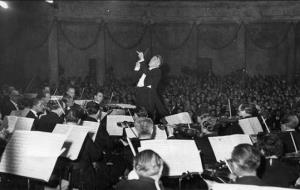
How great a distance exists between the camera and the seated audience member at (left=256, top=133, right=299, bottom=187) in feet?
13.2

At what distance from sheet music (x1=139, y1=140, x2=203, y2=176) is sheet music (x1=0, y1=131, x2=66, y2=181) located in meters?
1.12

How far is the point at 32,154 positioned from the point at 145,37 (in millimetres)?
16554

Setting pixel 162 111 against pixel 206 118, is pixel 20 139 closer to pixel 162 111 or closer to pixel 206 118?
pixel 206 118

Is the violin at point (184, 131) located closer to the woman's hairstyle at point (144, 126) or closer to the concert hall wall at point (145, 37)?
the woman's hairstyle at point (144, 126)

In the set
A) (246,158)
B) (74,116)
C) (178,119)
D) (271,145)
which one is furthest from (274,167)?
(178,119)

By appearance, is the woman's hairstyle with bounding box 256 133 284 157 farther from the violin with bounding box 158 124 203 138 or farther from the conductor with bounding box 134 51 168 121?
the conductor with bounding box 134 51 168 121

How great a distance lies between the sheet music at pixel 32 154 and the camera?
4082 millimetres

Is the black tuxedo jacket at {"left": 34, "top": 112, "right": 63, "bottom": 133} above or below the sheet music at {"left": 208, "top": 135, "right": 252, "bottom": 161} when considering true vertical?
above

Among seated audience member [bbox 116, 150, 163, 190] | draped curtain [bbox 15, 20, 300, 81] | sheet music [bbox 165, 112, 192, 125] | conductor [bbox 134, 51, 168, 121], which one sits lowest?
seated audience member [bbox 116, 150, 163, 190]

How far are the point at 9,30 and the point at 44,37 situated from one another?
1629 mm

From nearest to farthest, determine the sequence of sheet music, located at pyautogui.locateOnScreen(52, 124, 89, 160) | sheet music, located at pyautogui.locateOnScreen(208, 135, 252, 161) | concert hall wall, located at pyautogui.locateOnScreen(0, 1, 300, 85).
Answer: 1. sheet music, located at pyautogui.locateOnScreen(208, 135, 252, 161)
2. sheet music, located at pyautogui.locateOnScreen(52, 124, 89, 160)
3. concert hall wall, located at pyautogui.locateOnScreen(0, 1, 300, 85)

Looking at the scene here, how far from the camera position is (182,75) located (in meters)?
19.7

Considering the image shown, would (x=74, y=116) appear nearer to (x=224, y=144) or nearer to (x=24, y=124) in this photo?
(x=24, y=124)

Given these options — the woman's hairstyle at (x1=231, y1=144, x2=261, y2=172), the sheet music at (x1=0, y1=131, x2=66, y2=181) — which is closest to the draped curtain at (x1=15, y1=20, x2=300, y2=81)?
the sheet music at (x1=0, y1=131, x2=66, y2=181)
